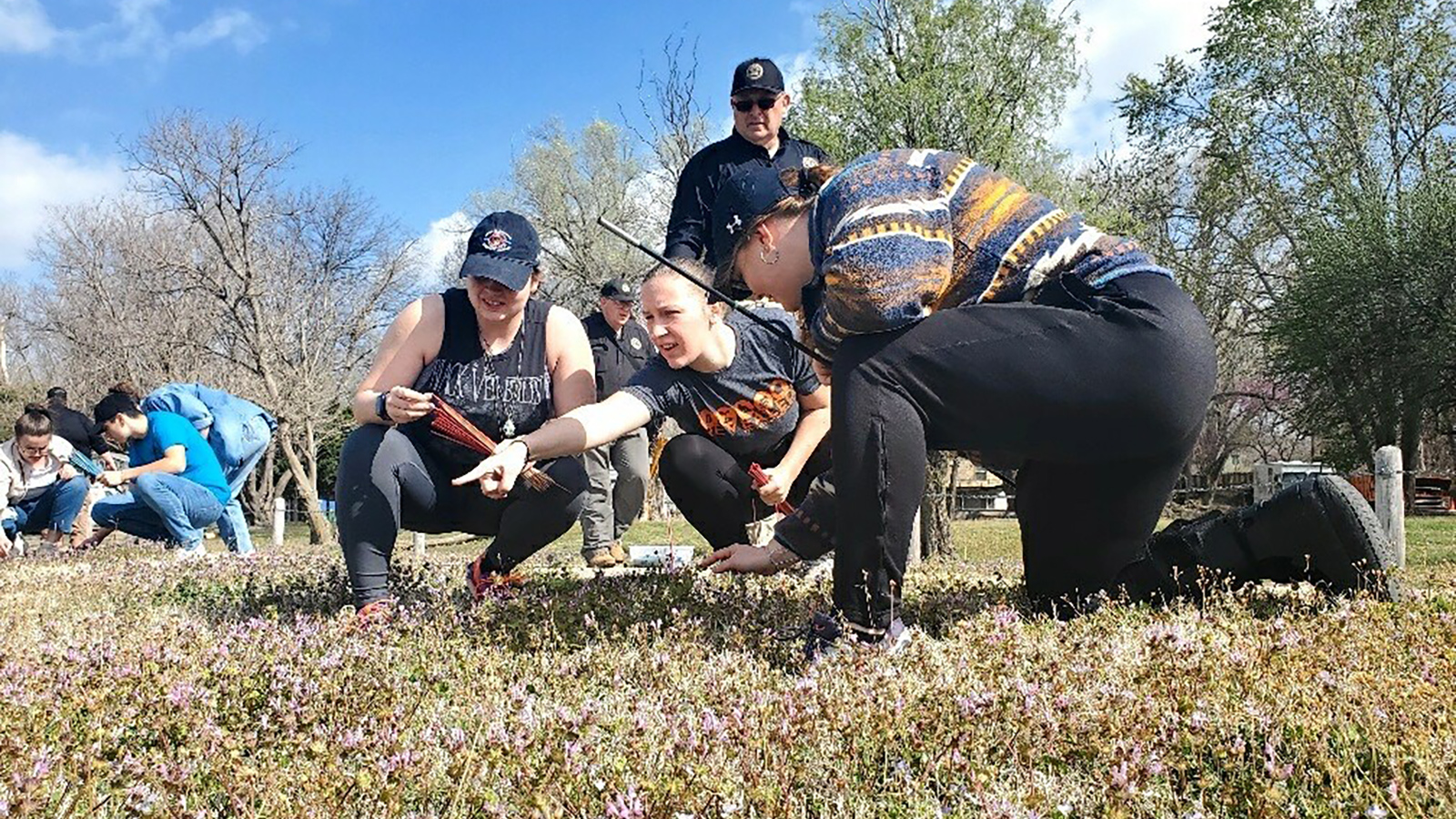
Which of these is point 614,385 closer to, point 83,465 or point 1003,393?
point 1003,393

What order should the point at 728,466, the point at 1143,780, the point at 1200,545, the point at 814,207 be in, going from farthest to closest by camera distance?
the point at 728,466 < the point at 1200,545 < the point at 814,207 < the point at 1143,780

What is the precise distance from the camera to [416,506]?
4.90 m

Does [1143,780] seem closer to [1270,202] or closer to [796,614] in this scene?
[796,614]

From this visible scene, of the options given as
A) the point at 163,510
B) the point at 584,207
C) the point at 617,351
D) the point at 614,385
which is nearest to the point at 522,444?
the point at 614,385

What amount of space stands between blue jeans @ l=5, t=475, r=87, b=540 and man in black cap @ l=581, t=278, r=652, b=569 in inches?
264

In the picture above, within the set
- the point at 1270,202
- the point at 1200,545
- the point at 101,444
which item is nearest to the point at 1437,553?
the point at 1200,545

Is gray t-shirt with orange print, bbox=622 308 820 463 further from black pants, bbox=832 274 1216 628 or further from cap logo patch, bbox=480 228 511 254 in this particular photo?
black pants, bbox=832 274 1216 628

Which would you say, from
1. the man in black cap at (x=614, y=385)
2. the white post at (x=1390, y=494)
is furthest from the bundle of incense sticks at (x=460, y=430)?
the white post at (x=1390, y=494)

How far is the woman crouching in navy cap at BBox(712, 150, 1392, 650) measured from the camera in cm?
313

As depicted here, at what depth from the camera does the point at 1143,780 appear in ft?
6.68

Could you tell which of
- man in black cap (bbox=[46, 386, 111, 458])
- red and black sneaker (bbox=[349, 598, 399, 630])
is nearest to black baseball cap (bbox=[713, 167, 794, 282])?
red and black sneaker (bbox=[349, 598, 399, 630])

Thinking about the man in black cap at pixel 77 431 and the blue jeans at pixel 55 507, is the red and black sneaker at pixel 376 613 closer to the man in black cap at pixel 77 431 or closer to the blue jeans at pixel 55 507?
the blue jeans at pixel 55 507

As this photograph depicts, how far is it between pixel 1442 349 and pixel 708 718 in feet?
101

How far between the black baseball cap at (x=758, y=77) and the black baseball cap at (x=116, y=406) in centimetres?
744
